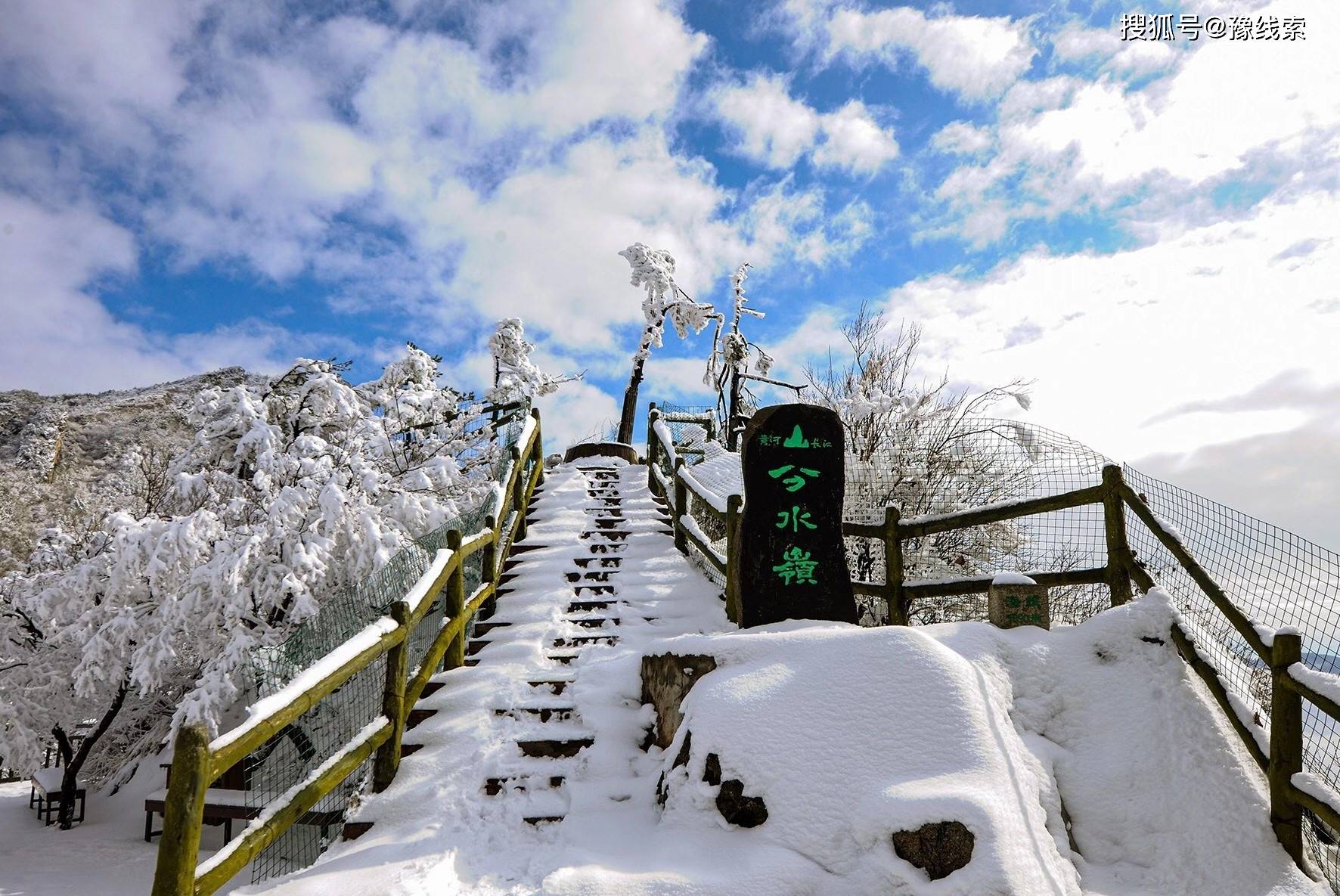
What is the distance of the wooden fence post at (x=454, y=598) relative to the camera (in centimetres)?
608

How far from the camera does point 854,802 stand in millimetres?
3527

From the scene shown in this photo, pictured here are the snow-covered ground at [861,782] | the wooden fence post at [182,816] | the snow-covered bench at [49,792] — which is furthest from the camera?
the snow-covered bench at [49,792]

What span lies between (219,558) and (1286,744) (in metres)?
10.4

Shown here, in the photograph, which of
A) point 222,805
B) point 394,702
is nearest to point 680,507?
point 394,702

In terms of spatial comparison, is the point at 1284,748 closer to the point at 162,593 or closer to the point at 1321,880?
the point at 1321,880

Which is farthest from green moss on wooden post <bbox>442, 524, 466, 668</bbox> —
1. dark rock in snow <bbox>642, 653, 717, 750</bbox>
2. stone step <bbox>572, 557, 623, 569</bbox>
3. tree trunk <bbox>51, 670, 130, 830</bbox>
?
tree trunk <bbox>51, 670, 130, 830</bbox>

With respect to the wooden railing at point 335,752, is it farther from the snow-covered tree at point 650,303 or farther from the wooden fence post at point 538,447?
the snow-covered tree at point 650,303

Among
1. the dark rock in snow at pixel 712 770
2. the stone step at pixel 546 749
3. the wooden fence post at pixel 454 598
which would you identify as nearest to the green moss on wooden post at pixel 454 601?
the wooden fence post at pixel 454 598

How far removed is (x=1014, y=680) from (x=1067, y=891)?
142cm

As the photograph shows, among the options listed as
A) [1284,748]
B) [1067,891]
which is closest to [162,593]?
[1067,891]

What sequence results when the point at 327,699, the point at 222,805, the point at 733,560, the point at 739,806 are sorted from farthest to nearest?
the point at 222,805, the point at 733,560, the point at 327,699, the point at 739,806

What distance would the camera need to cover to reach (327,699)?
5.84 m

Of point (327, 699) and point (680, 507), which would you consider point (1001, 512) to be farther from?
point (327, 699)

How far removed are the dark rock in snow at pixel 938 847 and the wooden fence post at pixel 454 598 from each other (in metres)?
4.08
